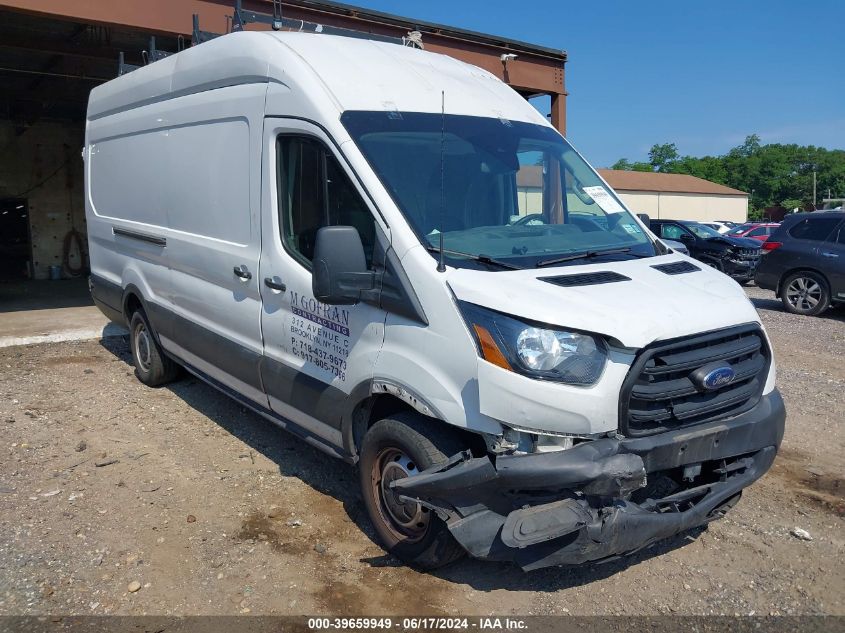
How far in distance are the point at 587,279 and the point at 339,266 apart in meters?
1.20

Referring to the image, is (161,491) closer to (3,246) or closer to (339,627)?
(339,627)

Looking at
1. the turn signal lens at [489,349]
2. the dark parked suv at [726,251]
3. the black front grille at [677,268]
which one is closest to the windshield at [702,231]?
the dark parked suv at [726,251]

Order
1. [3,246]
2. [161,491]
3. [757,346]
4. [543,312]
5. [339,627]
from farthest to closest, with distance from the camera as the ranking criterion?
[3,246] < [161,491] < [757,346] < [339,627] < [543,312]

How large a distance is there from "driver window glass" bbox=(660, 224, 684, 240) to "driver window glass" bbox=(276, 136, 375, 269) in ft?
49.1

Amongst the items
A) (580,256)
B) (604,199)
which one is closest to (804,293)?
(604,199)

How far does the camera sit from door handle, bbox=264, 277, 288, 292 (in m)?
4.43

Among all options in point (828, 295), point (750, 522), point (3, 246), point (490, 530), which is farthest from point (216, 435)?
point (3, 246)

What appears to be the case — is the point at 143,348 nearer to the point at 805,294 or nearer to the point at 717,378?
the point at 717,378

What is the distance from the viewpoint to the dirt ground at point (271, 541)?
363 centimetres

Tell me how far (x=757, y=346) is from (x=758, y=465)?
61 centimetres

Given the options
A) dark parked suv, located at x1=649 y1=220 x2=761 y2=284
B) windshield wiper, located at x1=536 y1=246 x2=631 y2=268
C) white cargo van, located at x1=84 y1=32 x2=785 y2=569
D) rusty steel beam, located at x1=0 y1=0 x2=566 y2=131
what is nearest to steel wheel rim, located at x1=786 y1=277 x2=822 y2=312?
dark parked suv, located at x1=649 y1=220 x2=761 y2=284

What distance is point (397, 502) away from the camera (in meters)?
3.87

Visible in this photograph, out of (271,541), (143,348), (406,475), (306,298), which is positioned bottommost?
(271,541)

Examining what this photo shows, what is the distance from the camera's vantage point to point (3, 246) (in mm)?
19609
